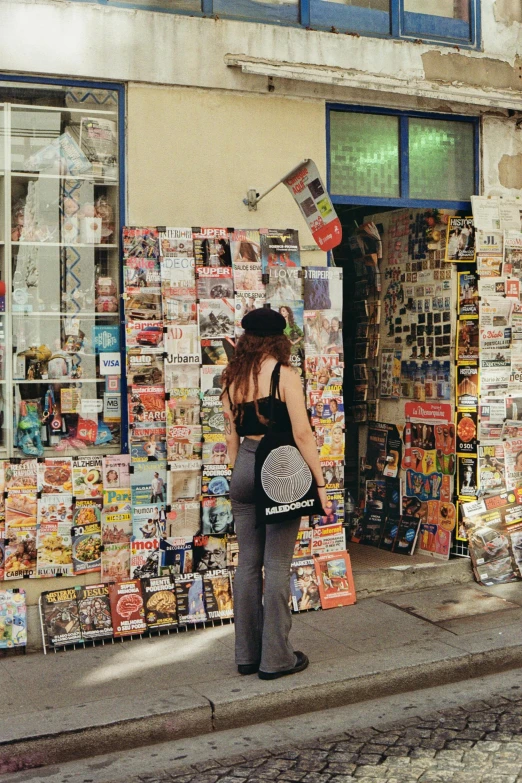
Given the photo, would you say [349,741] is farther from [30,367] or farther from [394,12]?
[394,12]

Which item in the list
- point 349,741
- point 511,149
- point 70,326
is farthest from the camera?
point 511,149

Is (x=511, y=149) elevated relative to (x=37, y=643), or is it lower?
elevated

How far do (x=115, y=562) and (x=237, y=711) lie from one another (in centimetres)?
179

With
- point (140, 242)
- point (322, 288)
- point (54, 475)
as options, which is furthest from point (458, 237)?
point (54, 475)

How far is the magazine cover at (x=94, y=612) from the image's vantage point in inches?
250

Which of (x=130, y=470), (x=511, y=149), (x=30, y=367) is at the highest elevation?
(x=511, y=149)

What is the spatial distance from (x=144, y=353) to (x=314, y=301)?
1.31 meters

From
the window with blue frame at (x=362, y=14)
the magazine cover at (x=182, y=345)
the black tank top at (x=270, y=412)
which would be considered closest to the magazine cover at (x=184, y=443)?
the magazine cover at (x=182, y=345)

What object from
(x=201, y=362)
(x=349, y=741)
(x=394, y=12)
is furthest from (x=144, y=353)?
(x=394, y=12)

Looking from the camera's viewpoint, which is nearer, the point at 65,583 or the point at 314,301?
the point at 65,583

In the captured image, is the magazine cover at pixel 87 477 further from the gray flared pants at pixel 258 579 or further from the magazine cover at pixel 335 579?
the magazine cover at pixel 335 579

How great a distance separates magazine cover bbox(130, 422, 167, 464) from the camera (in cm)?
670

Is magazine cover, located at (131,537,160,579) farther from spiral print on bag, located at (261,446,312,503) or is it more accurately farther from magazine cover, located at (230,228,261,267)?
magazine cover, located at (230,228,261,267)

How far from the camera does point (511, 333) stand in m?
7.93
